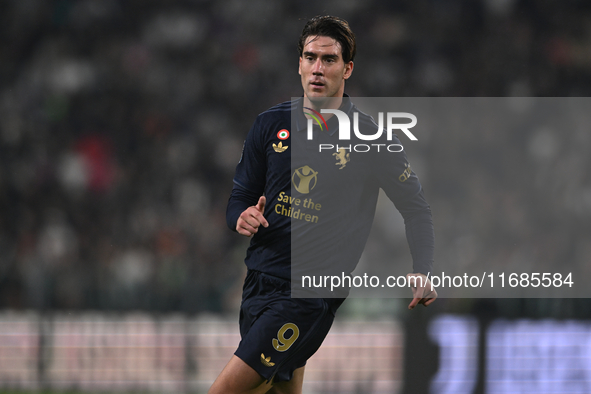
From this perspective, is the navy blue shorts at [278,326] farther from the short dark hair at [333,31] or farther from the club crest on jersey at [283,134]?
the short dark hair at [333,31]

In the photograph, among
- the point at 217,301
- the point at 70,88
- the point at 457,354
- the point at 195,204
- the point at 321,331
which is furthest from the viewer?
the point at 70,88

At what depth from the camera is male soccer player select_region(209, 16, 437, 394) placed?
2.70 metres

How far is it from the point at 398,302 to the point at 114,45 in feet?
14.3

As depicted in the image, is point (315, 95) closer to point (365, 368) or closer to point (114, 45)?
point (365, 368)

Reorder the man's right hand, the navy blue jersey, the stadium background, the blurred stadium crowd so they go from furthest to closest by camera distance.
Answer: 1. the blurred stadium crowd
2. the stadium background
3. the navy blue jersey
4. the man's right hand

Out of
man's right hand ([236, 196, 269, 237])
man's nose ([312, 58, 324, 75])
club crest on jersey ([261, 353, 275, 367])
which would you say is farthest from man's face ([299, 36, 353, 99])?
club crest on jersey ([261, 353, 275, 367])

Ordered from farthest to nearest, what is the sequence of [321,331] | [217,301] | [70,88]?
[70,88]
[217,301]
[321,331]

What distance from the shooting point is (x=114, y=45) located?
7.24m

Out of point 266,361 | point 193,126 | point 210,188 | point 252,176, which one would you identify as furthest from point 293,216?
point 193,126

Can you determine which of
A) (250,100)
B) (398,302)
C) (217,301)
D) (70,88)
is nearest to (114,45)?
(70,88)

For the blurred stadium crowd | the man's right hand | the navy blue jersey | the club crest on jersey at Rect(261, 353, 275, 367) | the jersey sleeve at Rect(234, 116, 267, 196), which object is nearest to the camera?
the man's right hand

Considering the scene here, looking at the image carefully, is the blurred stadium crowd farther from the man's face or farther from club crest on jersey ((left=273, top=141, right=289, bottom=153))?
the man's face

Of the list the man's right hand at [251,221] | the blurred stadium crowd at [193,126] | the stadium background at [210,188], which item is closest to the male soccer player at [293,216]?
the man's right hand at [251,221]

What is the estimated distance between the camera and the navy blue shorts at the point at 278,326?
8.73 ft
